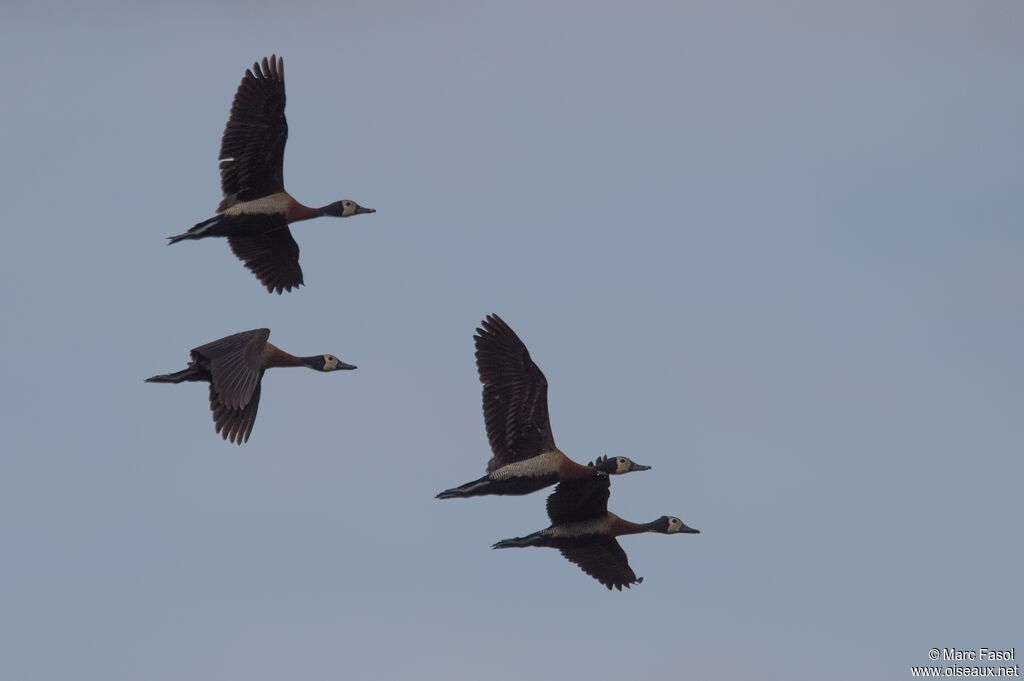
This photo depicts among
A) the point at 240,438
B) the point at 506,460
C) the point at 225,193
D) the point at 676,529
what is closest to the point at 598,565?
the point at 676,529

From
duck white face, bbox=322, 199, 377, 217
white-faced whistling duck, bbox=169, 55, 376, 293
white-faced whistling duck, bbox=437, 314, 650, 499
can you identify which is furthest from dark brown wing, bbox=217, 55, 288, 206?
white-faced whistling duck, bbox=437, 314, 650, 499

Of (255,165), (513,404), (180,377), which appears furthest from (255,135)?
(513,404)

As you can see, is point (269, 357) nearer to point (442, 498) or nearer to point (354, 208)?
point (354, 208)

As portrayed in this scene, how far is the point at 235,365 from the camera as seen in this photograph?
2695 cm

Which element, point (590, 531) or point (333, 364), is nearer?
point (590, 531)

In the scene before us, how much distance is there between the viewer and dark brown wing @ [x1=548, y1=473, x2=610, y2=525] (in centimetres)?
2702

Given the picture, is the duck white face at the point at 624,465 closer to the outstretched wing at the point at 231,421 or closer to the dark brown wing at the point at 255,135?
the outstretched wing at the point at 231,421

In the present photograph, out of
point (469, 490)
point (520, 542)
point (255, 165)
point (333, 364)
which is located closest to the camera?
point (469, 490)

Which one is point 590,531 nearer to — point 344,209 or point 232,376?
point 232,376

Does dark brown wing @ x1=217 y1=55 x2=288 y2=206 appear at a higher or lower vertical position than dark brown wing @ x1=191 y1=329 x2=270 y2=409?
higher

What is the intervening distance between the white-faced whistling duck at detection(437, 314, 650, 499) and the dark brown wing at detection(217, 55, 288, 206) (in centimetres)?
548

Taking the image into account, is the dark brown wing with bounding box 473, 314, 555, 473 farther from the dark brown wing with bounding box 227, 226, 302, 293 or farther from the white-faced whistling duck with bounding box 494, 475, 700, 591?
the dark brown wing with bounding box 227, 226, 302, 293


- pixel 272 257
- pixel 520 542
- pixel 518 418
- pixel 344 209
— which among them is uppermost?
pixel 344 209

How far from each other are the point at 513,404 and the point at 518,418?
0.78ft
